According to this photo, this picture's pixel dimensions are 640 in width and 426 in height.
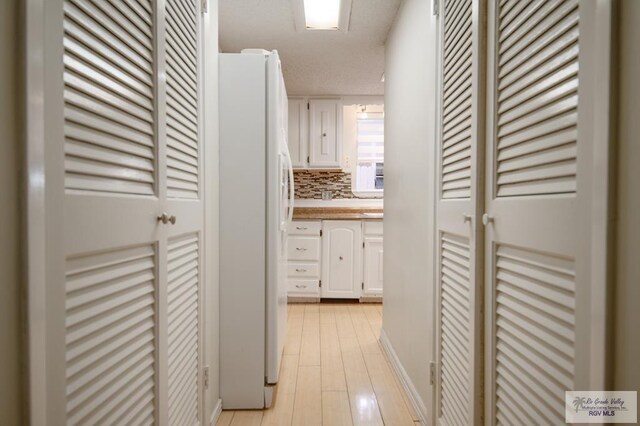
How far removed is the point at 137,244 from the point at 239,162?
1.07 meters

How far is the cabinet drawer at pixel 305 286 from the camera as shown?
13.8 feet

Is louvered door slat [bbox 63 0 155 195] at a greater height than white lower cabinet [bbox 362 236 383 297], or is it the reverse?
louvered door slat [bbox 63 0 155 195]

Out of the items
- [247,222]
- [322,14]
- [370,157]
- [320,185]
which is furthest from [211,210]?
[370,157]

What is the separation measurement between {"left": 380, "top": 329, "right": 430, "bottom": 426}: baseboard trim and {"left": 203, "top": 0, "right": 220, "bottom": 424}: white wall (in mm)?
998

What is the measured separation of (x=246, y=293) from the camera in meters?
2.03

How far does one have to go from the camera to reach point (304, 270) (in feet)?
13.8

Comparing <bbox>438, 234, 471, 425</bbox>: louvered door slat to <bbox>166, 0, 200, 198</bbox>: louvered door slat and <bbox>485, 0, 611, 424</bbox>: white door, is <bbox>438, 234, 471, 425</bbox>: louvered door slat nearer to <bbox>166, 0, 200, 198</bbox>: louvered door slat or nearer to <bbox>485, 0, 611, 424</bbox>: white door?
<bbox>485, 0, 611, 424</bbox>: white door

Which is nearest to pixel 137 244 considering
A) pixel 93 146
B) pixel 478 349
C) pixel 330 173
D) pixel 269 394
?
pixel 93 146

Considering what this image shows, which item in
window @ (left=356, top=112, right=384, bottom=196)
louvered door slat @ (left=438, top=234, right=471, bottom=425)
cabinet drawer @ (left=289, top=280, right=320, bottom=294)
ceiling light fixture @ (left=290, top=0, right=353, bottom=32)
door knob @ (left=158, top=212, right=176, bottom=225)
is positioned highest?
ceiling light fixture @ (left=290, top=0, right=353, bottom=32)

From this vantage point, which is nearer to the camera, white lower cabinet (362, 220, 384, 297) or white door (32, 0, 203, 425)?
white door (32, 0, 203, 425)

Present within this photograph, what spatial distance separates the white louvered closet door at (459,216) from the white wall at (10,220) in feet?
3.62

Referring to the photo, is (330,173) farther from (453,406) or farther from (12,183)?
(12,183)

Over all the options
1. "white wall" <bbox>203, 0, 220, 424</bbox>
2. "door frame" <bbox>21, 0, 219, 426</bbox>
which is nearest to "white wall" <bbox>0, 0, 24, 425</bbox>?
"door frame" <bbox>21, 0, 219, 426</bbox>

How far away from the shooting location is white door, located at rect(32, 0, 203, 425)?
0.71 metres
